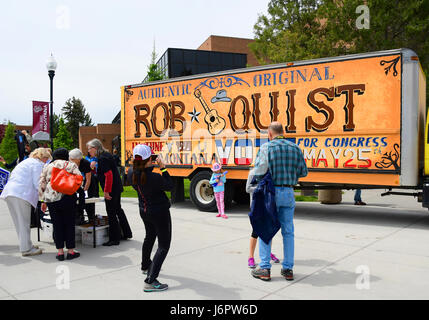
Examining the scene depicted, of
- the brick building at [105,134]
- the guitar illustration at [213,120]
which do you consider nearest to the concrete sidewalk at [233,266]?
the guitar illustration at [213,120]

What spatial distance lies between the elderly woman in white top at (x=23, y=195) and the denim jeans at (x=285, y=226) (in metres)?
3.51

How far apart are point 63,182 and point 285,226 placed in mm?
3106

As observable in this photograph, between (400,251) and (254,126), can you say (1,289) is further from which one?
(254,126)

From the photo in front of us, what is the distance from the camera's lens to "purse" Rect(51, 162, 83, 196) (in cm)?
538

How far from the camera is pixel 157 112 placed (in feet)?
37.4

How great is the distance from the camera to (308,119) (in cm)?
901

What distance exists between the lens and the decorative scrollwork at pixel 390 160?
26.3ft

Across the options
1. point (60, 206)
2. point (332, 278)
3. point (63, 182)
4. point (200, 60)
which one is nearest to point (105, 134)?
point (200, 60)

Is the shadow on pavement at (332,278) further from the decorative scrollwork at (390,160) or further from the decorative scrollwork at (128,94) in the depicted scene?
the decorative scrollwork at (128,94)

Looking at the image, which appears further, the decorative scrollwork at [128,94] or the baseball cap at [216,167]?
the decorative scrollwork at [128,94]

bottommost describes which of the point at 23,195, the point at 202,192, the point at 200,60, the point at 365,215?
the point at 365,215

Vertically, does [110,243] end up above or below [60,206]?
below

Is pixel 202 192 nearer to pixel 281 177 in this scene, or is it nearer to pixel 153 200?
pixel 281 177
